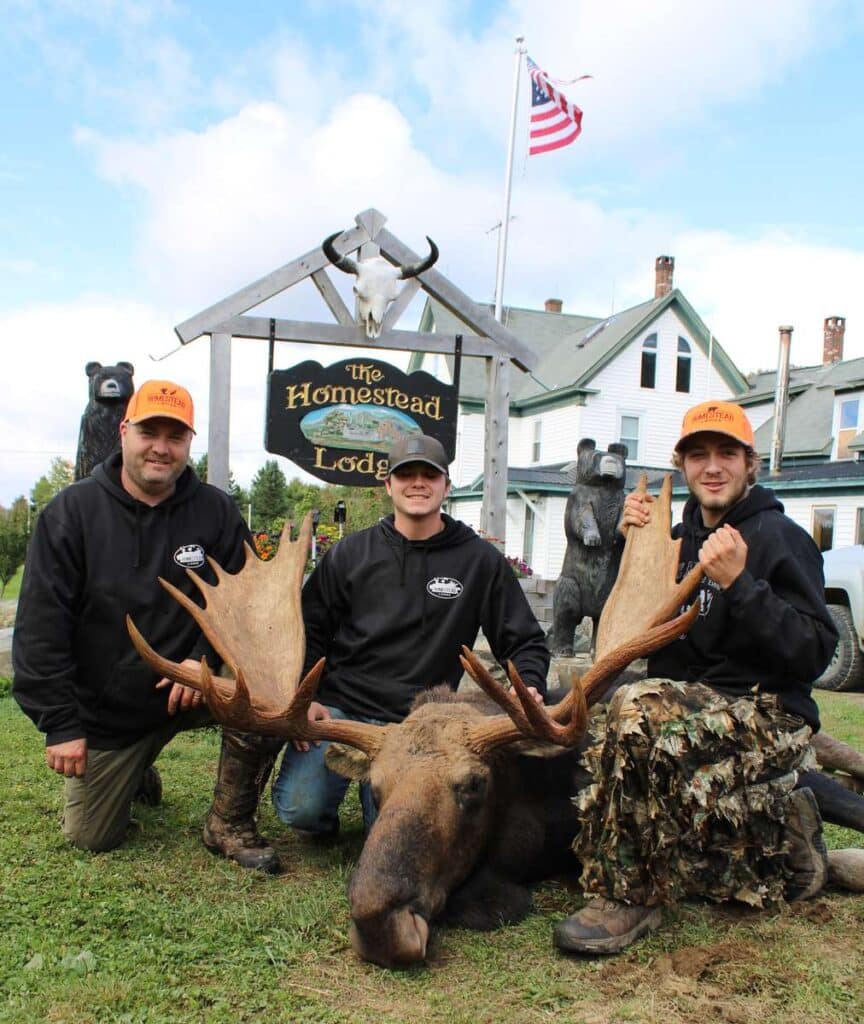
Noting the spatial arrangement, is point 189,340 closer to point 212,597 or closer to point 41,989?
point 212,597

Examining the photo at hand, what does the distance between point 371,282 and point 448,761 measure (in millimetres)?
5262

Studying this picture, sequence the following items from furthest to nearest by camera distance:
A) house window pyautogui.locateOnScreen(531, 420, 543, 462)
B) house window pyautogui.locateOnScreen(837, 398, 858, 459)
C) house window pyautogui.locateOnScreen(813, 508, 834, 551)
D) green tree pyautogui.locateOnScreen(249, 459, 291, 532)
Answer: green tree pyautogui.locateOnScreen(249, 459, 291, 532), house window pyautogui.locateOnScreen(531, 420, 543, 462), house window pyautogui.locateOnScreen(837, 398, 858, 459), house window pyautogui.locateOnScreen(813, 508, 834, 551)

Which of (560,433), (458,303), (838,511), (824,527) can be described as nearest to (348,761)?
(458,303)

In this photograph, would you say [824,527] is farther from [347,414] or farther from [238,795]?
[238,795]

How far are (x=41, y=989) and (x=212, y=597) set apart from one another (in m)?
1.81

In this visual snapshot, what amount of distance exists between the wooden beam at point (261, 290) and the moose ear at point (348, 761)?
15.0 ft

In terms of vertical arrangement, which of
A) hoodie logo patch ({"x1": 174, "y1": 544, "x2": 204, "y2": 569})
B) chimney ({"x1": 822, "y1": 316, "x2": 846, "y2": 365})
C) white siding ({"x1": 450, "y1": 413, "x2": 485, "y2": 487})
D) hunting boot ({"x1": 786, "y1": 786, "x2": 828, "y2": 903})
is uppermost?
chimney ({"x1": 822, "y1": 316, "x2": 846, "y2": 365})

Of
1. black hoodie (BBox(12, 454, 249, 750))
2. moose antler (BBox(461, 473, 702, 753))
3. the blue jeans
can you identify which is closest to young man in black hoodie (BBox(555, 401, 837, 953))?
moose antler (BBox(461, 473, 702, 753))

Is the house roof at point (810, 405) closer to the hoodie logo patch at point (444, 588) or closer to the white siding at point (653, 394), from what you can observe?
the white siding at point (653, 394)

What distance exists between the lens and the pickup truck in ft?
35.3

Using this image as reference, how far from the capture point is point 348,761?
3.89 metres

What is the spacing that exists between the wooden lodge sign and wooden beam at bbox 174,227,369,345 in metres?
0.61

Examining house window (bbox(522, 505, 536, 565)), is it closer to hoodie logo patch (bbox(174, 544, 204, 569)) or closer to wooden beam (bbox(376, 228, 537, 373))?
wooden beam (bbox(376, 228, 537, 373))

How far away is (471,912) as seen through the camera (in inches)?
136
